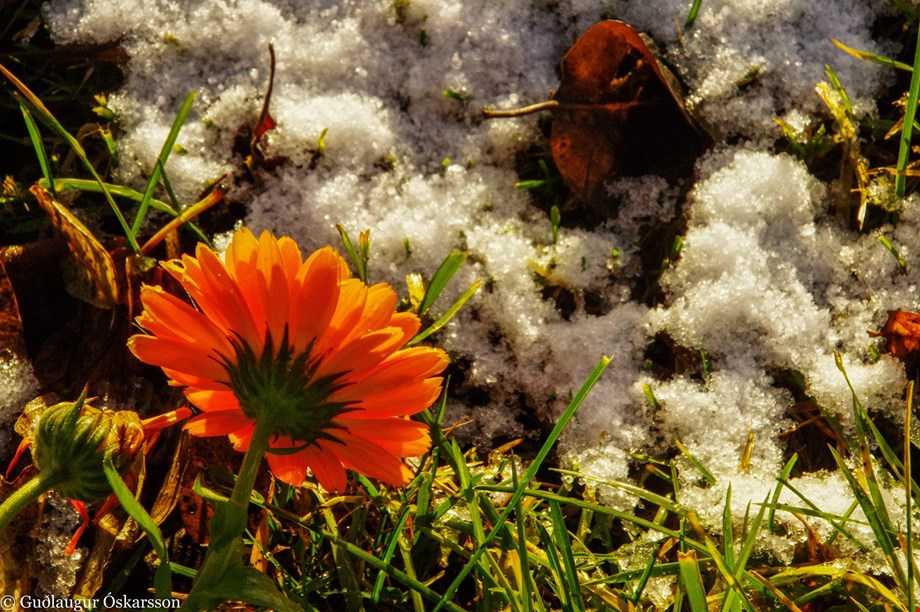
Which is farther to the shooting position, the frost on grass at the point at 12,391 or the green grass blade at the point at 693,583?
the frost on grass at the point at 12,391

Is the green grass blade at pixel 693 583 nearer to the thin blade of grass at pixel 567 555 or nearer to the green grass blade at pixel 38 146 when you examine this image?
the thin blade of grass at pixel 567 555

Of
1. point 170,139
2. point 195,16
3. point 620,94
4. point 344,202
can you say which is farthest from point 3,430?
point 620,94

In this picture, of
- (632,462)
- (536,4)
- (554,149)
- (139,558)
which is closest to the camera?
(139,558)

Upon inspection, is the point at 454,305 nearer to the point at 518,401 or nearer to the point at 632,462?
the point at 518,401

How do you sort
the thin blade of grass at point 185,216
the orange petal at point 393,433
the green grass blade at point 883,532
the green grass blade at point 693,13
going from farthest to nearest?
the green grass blade at point 693,13 → the thin blade of grass at point 185,216 → the green grass blade at point 883,532 → the orange petal at point 393,433

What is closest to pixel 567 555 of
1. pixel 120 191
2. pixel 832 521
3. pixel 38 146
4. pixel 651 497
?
pixel 651 497

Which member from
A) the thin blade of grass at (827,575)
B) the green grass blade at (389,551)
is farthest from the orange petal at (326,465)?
the thin blade of grass at (827,575)

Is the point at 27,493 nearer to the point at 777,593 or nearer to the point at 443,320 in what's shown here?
the point at 443,320
